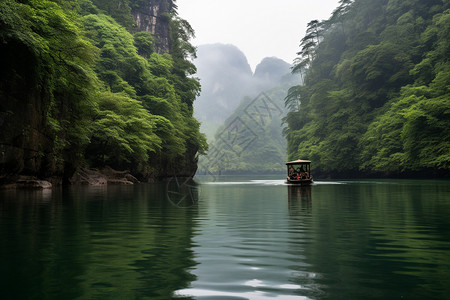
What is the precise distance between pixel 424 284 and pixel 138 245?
3.82 meters

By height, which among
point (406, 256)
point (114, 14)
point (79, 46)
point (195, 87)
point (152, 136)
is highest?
point (114, 14)

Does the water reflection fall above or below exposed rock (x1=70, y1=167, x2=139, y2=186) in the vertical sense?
below

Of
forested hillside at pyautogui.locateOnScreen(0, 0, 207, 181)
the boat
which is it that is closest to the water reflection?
the boat

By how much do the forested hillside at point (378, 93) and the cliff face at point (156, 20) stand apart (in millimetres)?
26948

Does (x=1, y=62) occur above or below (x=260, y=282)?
above

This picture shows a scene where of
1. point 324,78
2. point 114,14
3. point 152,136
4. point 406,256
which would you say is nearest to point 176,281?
point 406,256

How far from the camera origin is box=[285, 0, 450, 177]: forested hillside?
116 feet

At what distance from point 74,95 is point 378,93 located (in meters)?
42.0

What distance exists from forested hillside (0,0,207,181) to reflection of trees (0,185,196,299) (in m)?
9.82

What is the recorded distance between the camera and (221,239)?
20.1 ft

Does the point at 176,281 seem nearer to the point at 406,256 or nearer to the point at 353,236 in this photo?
the point at 406,256

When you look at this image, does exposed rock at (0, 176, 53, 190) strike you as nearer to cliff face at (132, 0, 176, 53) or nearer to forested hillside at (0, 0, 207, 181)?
forested hillside at (0, 0, 207, 181)

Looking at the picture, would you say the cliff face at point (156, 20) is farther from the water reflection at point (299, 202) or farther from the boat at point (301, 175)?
the water reflection at point (299, 202)

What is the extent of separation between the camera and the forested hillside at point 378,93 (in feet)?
116
